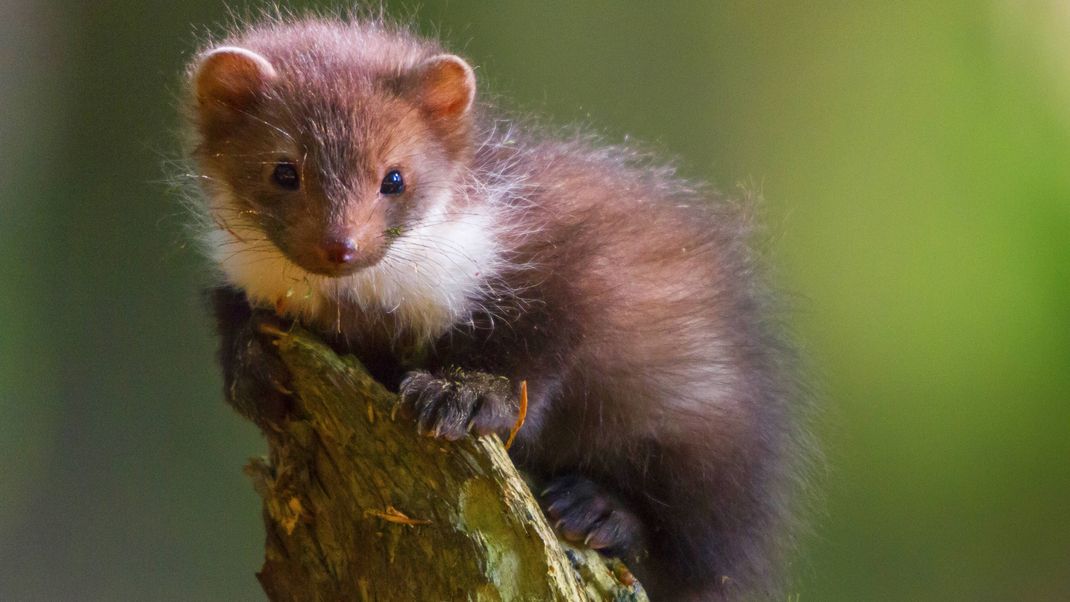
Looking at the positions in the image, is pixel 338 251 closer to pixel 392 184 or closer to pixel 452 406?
pixel 392 184

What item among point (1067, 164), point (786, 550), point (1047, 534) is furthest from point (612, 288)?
point (1047, 534)

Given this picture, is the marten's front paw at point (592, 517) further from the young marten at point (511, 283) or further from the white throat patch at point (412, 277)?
the white throat patch at point (412, 277)

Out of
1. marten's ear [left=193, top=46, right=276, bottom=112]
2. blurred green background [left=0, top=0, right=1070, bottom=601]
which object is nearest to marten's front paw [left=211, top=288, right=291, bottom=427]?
marten's ear [left=193, top=46, right=276, bottom=112]

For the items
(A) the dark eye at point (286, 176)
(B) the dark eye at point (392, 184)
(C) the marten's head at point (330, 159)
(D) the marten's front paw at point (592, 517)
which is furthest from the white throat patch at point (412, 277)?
(D) the marten's front paw at point (592, 517)

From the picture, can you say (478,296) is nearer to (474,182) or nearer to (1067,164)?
(474,182)

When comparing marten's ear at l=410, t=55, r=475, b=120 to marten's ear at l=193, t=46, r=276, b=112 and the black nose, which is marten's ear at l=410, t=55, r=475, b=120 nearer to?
marten's ear at l=193, t=46, r=276, b=112

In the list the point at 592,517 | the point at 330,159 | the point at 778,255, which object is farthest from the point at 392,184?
the point at 778,255
